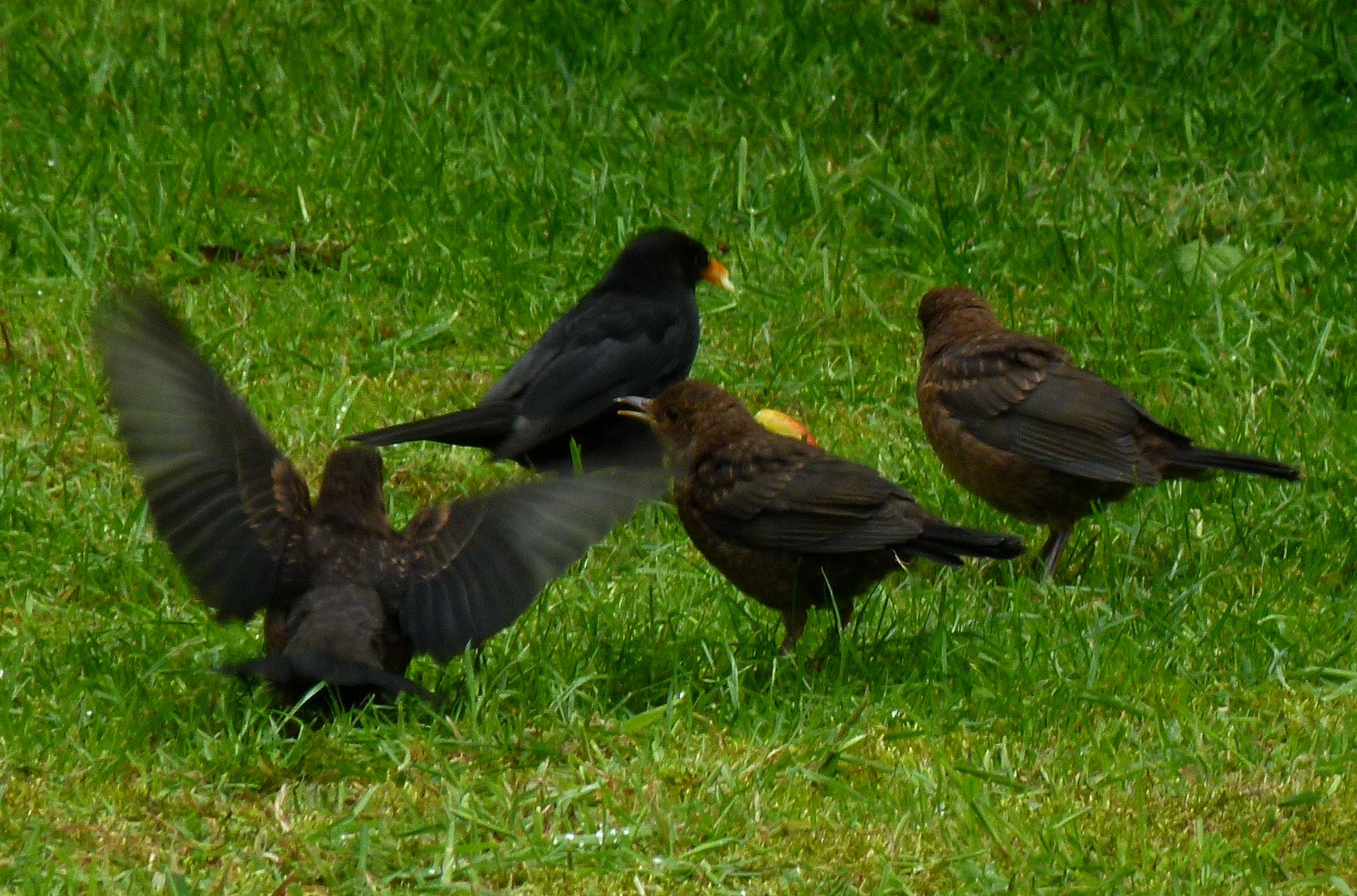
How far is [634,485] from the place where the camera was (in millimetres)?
5129

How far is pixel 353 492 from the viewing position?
5461 mm

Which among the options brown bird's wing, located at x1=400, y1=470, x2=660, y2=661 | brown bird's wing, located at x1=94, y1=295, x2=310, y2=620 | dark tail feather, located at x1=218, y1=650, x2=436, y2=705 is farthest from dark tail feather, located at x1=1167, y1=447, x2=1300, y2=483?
brown bird's wing, located at x1=94, y1=295, x2=310, y2=620

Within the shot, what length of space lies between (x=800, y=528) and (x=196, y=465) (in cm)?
166

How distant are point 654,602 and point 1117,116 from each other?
4.84 meters

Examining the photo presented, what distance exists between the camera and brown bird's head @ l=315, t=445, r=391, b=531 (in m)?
5.40

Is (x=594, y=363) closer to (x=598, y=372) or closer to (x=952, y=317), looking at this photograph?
(x=598, y=372)

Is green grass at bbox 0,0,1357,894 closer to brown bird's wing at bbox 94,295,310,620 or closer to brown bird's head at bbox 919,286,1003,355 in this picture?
brown bird's wing at bbox 94,295,310,620

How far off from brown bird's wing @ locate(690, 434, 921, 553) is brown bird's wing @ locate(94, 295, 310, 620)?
1.23m

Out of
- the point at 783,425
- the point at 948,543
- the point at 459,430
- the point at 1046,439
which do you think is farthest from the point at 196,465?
the point at 1046,439

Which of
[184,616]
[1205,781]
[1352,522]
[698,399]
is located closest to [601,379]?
[698,399]

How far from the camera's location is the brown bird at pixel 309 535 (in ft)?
→ 16.7

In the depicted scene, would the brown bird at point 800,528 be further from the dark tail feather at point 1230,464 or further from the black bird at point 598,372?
the dark tail feather at point 1230,464

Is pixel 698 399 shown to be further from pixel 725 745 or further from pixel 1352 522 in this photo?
pixel 1352 522

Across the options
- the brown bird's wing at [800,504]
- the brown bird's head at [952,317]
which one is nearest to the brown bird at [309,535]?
the brown bird's wing at [800,504]
